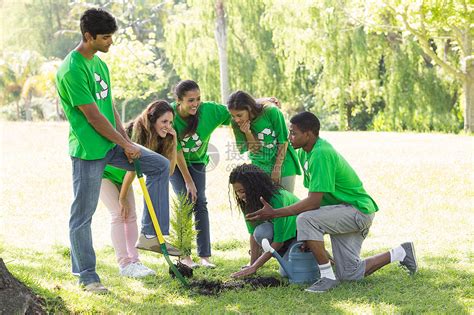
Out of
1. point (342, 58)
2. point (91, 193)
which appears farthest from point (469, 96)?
point (91, 193)

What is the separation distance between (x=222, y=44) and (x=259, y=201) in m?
19.8

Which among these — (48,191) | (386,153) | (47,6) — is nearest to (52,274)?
(48,191)

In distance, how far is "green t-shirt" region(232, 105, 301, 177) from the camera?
5.64 metres

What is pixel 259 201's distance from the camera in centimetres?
519

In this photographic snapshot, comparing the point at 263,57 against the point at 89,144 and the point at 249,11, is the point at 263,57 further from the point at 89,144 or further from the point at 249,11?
the point at 89,144

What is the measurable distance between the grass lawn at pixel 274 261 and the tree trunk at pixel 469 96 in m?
6.11

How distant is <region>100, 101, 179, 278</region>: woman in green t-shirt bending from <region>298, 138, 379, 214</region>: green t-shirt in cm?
96

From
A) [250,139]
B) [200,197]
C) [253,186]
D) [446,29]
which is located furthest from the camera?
[446,29]

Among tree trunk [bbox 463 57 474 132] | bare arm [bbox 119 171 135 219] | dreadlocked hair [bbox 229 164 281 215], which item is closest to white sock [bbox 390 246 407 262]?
dreadlocked hair [bbox 229 164 281 215]

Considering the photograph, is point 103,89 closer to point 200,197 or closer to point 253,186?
point 253,186

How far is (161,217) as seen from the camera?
4.82 metres

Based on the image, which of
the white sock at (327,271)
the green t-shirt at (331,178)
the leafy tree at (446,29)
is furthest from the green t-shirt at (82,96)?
the leafy tree at (446,29)

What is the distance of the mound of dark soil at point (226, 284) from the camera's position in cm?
488

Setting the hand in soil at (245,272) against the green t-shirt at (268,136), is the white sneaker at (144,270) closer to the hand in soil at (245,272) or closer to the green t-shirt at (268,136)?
the hand in soil at (245,272)
